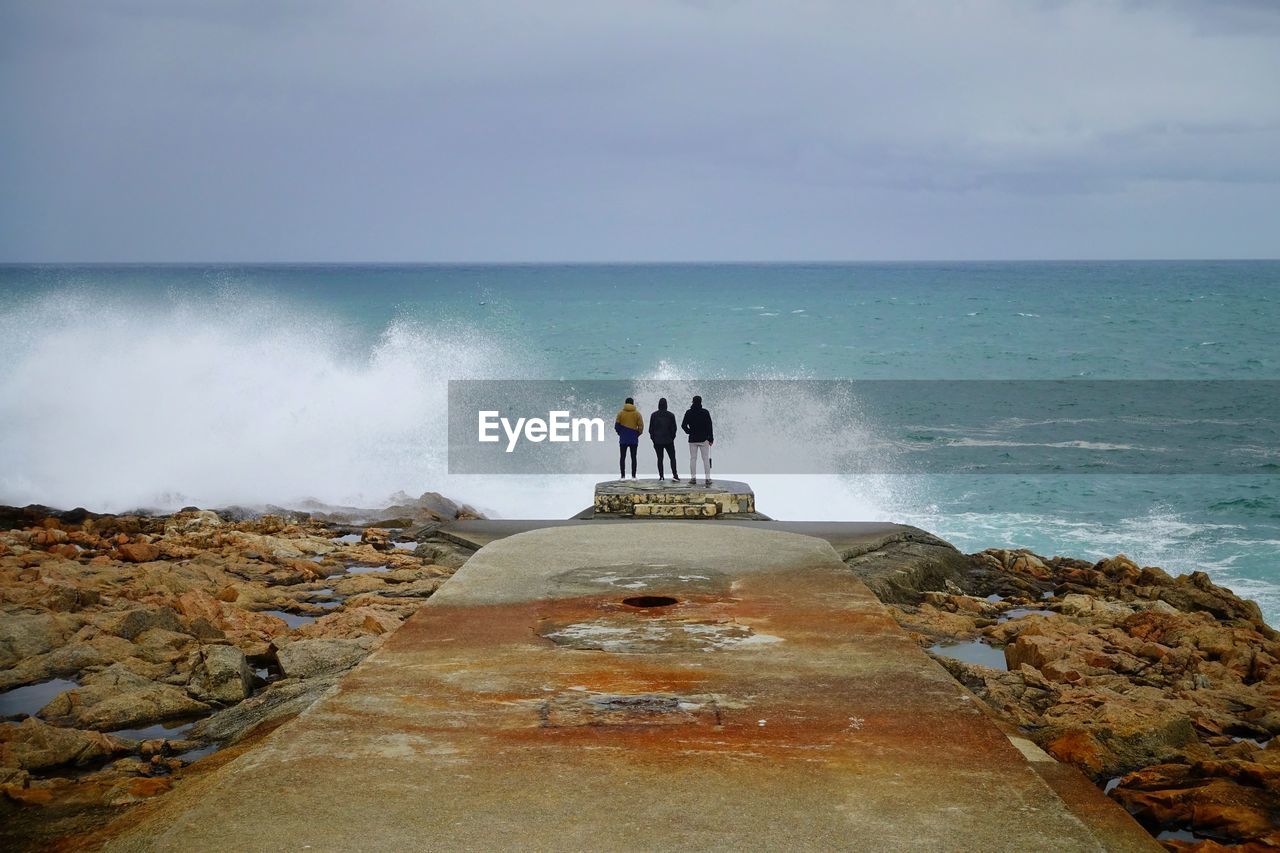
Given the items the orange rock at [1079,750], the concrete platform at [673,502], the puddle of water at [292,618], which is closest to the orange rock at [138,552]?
the puddle of water at [292,618]

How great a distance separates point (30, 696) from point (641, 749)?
18.1 feet

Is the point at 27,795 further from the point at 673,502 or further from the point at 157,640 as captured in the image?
the point at 673,502

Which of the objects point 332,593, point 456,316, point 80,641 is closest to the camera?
point 80,641

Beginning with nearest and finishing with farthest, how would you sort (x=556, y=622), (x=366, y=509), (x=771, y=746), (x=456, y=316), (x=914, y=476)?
(x=771, y=746)
(x=556, y=622)
(x=366, y=509)
(x=914, y=476)
(x=456, y=316)

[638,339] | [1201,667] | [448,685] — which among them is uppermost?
[638,339]

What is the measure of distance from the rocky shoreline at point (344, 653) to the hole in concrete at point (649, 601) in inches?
81.1

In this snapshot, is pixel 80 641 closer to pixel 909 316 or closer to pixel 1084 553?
pixel 1084 553

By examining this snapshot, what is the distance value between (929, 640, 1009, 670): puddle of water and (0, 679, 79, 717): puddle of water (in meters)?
6.71

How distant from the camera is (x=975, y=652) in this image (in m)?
10.8

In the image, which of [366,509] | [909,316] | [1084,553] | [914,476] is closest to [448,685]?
[366,509]

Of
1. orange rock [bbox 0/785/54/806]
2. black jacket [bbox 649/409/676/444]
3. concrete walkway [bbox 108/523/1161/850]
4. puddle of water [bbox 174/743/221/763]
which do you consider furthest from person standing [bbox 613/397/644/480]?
orange rock [bbox 0/785/54/806]

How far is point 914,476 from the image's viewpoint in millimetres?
28297

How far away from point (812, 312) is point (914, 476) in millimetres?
50112

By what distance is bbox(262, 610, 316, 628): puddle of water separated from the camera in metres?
11.2
